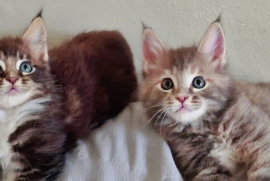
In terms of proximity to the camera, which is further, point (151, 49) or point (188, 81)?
point (151, 49)

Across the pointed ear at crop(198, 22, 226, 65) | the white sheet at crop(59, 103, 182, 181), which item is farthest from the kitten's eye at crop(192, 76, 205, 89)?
the white sheet at crop(59, 103, 182, 181)

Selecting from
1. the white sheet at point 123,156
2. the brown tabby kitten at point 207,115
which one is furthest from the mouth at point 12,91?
the brown tabby kitten at point 207,115

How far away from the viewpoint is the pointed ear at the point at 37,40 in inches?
54.9

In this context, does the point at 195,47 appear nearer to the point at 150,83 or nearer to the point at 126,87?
the point at 150,83

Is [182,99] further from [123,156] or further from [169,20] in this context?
[169,20]

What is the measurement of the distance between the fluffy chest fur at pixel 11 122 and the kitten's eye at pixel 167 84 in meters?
0.42

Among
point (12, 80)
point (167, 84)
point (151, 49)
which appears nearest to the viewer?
point (12, 80)

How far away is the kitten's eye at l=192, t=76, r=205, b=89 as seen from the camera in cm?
132

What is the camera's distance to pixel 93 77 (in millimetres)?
1522

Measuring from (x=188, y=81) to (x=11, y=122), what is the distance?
1.94 ft

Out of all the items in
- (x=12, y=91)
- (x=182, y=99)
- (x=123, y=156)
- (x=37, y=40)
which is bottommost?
(x=123, y=156)

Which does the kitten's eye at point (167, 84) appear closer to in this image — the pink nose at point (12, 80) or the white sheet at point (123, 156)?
the white sheet at point (123, 156)

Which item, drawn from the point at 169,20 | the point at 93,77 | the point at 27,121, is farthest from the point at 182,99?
the point at 169,20

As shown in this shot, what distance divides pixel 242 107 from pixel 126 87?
49 centimetres
